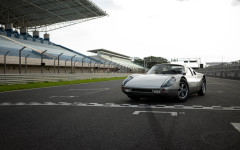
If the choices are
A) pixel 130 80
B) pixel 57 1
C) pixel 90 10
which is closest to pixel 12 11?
pixel 57 1

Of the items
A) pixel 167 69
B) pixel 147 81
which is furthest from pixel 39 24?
pixel 147 81

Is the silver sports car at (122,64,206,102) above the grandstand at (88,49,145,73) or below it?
below

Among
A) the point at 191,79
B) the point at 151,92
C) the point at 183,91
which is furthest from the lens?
the point at 191,79

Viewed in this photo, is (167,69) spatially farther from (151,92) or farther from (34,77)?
(34,77)

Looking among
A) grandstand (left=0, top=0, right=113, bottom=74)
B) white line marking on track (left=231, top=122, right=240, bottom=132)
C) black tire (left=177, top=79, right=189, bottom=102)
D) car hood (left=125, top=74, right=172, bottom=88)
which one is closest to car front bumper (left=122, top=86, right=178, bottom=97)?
car hood (left=125, top=74, right=172, bottom=88)

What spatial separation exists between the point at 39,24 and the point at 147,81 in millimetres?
41295

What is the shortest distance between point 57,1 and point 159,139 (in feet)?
107

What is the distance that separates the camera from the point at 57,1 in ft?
105

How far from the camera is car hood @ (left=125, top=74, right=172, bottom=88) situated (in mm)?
6602

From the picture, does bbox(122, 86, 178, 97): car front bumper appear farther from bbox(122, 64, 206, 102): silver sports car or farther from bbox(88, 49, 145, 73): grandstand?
bbox(88, 49, 145, 73): grandstand

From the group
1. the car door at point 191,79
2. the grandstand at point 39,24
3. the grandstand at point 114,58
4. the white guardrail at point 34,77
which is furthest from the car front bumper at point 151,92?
the grandstand at point 114,58

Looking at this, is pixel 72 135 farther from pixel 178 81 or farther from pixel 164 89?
pixel 178 81

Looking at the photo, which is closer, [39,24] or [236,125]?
[236,125]

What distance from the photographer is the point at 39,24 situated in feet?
143
